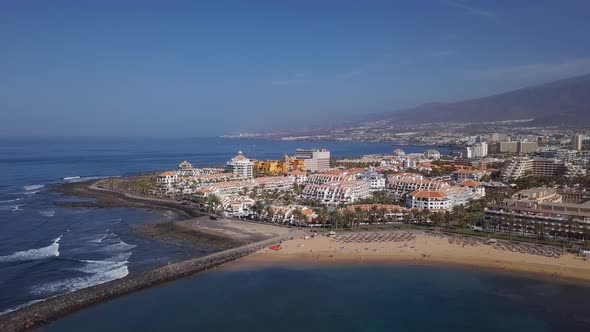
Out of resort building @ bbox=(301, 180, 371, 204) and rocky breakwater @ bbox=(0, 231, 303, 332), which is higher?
resort building @ bbox=(301, 180, 371, 204)

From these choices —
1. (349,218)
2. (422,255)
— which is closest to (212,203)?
(349,218)

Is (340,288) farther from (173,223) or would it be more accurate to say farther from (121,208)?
(121,208)

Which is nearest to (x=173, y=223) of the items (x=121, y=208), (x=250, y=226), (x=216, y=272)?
(x=250, y=226)

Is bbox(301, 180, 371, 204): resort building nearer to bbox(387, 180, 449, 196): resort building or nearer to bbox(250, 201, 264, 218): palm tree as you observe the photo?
bbox(387, 180, 449, 196): resort building

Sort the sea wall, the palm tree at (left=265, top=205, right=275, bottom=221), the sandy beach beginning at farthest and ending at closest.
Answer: the sea wall, the palm tree at (left=265, top=205, right=275, bottom=221), the sandy beach

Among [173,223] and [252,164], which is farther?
[252,164]

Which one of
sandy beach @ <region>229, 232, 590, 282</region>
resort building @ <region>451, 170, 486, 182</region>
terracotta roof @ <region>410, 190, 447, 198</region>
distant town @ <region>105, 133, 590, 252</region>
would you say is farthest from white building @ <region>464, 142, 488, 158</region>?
sandy beach @ <region>229, 232, 590, 282</region>
